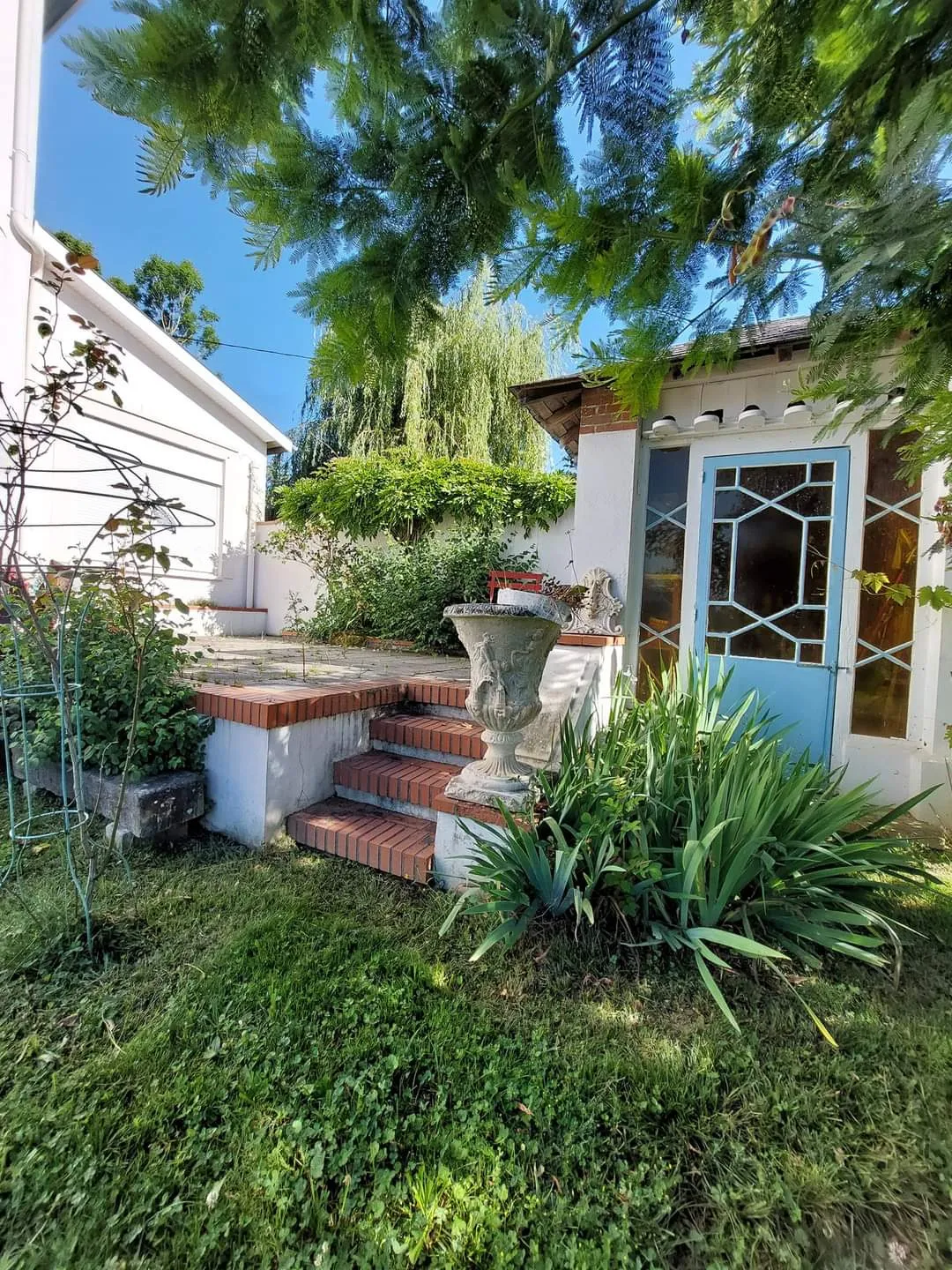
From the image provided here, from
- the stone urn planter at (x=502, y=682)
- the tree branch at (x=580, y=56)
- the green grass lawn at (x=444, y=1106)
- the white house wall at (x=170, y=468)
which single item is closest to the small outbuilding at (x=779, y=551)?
the stone urn planter at (x=502, y=682)

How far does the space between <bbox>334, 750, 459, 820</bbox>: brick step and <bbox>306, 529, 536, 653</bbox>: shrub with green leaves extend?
4046 millimetres

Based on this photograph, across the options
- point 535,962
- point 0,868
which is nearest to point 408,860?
point 535,962

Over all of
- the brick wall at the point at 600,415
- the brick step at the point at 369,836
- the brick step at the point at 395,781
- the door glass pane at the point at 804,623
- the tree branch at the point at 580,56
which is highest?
the brick wall at the point at 600,415

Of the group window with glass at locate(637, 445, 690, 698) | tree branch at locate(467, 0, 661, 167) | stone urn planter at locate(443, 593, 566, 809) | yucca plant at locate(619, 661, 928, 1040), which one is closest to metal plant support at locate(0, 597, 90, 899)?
stone urn planter at locate(443, 593, 566, 809)

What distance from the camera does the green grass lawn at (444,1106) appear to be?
1412 mm

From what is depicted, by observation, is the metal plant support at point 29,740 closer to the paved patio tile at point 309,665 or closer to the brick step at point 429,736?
the paved patio tile at point 309,665

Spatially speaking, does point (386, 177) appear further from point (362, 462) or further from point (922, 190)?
point (362, 462)

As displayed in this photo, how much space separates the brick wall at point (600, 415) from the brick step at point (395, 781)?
3721 millimetres

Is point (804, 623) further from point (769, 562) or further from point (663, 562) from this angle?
point (663, 562)

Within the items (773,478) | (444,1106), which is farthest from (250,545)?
(444,1106)

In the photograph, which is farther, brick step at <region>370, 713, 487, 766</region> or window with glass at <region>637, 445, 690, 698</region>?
window with glass at <region>637, 445, 690, 698</region>

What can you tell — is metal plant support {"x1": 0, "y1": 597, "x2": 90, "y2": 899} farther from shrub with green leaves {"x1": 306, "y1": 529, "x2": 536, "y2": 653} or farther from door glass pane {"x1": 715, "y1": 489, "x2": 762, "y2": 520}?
door glass pane {"x1": 715, "y1": 489, "x2": 762, "y2": 520}

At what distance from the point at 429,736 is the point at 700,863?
2.15 metres

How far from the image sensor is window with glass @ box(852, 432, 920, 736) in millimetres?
4465
